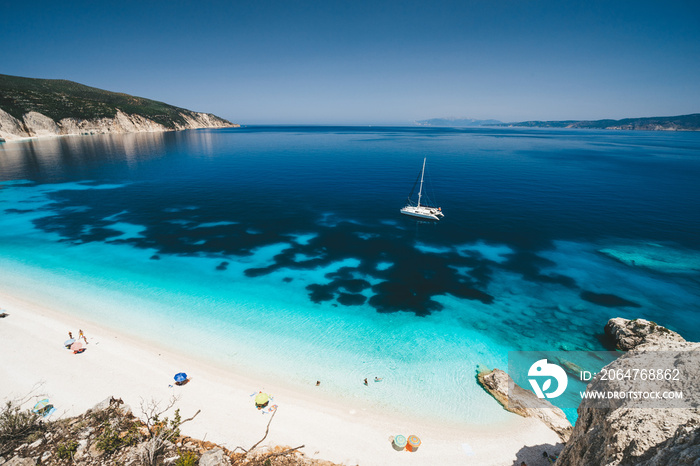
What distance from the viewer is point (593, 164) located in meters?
115

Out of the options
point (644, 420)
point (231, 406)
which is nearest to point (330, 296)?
point (231, 406)

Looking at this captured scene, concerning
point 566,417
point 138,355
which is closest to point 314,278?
point 138,355

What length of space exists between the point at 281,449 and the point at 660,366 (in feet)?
60.3

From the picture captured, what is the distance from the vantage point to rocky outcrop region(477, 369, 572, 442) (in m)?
19.6

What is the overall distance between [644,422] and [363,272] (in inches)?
1205

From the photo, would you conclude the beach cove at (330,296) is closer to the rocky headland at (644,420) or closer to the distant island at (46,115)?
the rocky headland at (644,420)

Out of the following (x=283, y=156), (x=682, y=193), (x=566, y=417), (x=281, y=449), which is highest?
(x=283, y=156)

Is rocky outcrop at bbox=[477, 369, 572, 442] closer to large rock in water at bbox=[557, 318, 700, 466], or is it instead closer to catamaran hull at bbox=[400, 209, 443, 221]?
large rock in water at bbox=[557, 318, 700, 466]

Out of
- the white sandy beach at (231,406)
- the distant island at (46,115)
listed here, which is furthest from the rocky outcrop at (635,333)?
the distant island at (46,115)

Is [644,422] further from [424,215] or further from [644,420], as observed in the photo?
[424,215]

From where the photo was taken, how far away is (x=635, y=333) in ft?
84.4

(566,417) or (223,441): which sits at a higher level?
(223,441)

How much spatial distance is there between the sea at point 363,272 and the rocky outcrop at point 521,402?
1.32 m

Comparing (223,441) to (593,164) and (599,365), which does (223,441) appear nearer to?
(599,365)
